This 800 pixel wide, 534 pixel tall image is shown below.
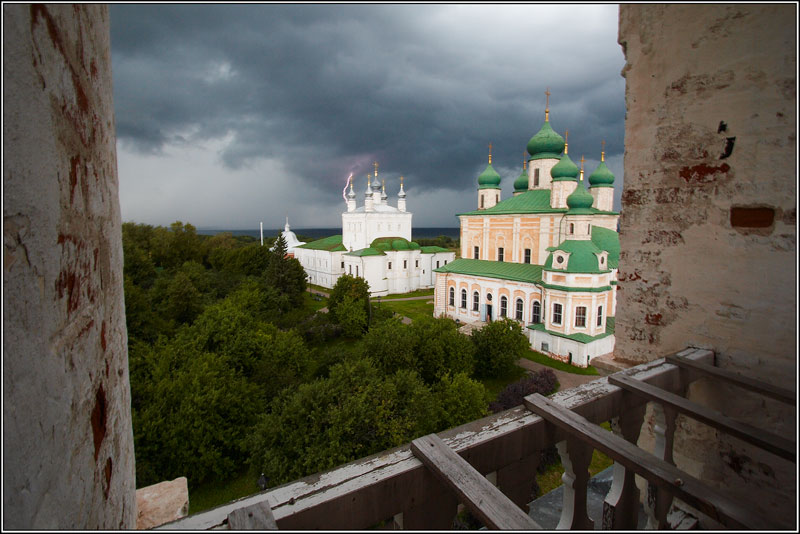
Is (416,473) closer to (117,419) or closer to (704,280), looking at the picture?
(117,419)

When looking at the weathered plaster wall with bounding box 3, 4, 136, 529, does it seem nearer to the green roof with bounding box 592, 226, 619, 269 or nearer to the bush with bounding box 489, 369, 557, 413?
the bush with bounding box 489, 369, 557, 413

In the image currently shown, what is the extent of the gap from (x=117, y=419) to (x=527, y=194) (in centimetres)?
2468

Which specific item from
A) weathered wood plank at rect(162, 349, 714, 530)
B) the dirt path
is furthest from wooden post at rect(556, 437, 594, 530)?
the dirt path

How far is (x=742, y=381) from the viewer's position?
2.06 m

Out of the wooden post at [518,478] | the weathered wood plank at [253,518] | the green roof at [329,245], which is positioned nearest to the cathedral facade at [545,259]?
the green roof at [329,245]

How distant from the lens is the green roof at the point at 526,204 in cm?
2269

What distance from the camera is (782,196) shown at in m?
2.12

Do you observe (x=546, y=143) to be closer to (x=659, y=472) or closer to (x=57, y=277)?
(x=659, y=472)

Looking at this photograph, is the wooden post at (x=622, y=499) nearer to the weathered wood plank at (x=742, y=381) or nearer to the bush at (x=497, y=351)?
the weathered wood plank at (x=742, y=381)

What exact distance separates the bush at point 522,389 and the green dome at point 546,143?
548 inches

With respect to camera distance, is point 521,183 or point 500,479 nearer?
point 500,479

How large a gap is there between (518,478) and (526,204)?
918 inches

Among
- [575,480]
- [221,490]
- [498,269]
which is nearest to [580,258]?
[498,269]

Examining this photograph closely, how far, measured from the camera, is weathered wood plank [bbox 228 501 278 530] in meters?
1.13
